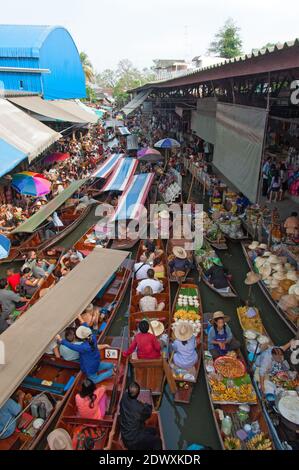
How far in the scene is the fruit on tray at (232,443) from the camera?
4.89 m

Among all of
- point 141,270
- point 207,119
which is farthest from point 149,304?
point 207,119

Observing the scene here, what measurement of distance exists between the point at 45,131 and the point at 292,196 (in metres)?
11.7

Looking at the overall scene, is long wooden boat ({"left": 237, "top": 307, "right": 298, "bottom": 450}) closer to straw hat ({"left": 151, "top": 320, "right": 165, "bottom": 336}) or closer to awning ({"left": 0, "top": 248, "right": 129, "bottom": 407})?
straw hat ({"left": 151, "top": 320, "right": 165, "bottom": 336})

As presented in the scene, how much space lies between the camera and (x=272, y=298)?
7.85 meters

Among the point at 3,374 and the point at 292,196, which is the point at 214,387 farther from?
the point at 292,196

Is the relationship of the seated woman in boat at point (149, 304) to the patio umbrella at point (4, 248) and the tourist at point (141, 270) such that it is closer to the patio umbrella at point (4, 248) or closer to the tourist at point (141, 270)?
the tourist at point (141, 270)

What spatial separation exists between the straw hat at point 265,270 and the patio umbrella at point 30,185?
7932mm

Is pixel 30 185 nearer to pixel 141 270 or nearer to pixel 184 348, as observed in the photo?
pixel 141 270

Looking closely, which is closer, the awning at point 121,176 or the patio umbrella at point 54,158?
the awning at point 121,176

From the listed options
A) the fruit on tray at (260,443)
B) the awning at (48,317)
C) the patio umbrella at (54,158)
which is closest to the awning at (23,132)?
the patio umbrella at (54,158)

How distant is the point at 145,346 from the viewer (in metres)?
5.88

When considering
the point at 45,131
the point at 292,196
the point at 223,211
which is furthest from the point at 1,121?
the point at 292,196

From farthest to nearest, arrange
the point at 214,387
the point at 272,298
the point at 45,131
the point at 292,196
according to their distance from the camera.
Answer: the point at 45,131
the point at 292,196
the point at 272,298
the point at 214,387
